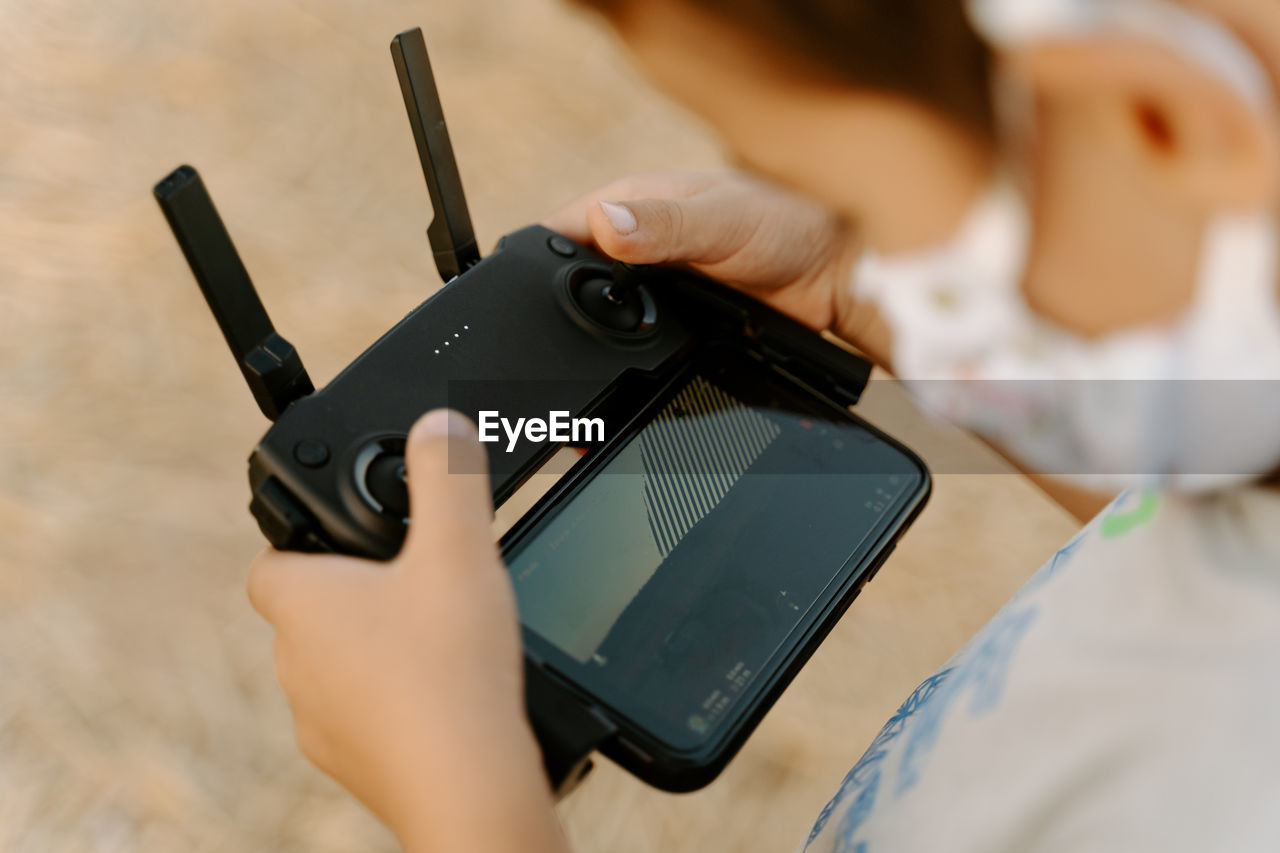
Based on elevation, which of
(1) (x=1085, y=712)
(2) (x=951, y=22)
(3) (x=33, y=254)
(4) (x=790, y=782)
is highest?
(3) (x=33, y=254)

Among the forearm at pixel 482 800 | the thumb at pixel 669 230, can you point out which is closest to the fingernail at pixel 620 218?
the thumb at pixel 669 230

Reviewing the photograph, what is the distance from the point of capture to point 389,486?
0.47m

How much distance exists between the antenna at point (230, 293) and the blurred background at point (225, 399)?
26cm

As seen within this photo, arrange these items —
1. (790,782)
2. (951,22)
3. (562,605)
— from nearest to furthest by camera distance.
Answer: (951,22) → (562,605) → (790,782)

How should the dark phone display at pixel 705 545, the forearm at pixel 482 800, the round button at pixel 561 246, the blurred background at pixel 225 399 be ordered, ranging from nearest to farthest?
the forearm at pixel 482 800, the dark phone display at pixel 705 545, the round button at pixel 561 246, the blurred background at pixel 225 399

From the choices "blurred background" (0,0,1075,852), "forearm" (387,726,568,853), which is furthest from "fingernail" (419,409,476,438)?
"blurred background" (0,0,1075,852)

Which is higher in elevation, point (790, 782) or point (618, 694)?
point (618, 694)

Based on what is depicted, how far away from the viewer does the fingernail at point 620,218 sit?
56 cm

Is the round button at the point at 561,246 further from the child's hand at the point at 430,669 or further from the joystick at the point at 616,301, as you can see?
the child's hand at the point at 430,669

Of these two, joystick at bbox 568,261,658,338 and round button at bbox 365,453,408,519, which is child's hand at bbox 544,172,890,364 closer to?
joystick at bbox 568,261,658,338

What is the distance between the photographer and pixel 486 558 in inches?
16.0

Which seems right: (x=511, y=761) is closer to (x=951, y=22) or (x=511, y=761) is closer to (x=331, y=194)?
(x=951, y=22)

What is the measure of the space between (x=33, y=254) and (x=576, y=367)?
0.77 meters

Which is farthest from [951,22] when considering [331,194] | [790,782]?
[331,194]
